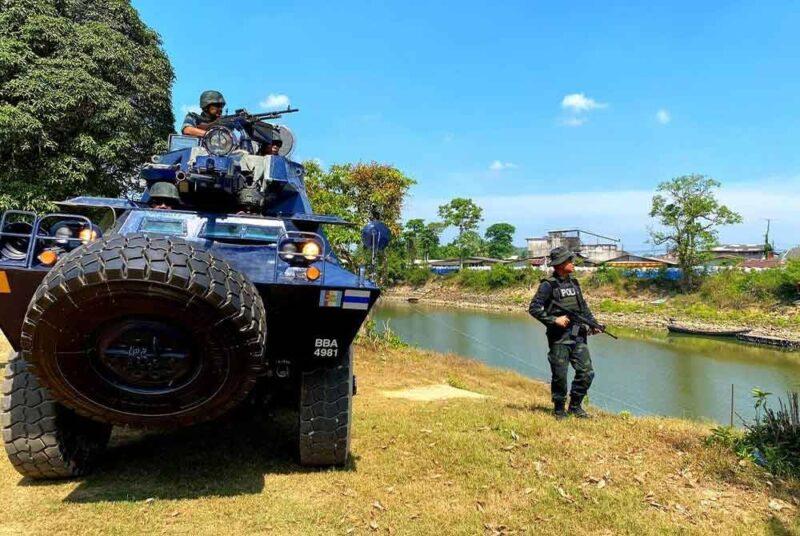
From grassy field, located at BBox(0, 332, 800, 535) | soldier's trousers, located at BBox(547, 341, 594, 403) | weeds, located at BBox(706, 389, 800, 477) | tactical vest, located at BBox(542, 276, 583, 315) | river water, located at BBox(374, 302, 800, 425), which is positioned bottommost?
river water, located at BBox(374, 302, 800, 425)

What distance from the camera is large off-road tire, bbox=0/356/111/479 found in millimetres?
3924

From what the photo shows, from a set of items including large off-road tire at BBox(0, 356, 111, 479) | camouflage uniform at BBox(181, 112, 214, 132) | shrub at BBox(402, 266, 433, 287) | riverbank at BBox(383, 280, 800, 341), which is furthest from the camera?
shrub at BBox(402, 266, 433, 287)

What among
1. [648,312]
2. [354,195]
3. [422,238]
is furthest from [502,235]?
[354,195]

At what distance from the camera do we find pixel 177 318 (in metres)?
3.01

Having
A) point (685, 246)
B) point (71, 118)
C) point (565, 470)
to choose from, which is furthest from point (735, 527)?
point (685, 246)

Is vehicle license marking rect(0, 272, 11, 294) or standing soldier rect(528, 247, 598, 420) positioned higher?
vehicle license marking rect(0, 272, 11, 294)

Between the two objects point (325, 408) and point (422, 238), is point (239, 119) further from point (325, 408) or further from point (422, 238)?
point (422, 238)

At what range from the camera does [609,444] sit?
5.02m

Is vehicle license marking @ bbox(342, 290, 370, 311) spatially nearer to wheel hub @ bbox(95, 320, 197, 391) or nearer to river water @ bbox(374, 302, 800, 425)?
wheel hub @ bbox(95, 320, 197, 391)

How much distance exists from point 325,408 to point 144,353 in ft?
4.94

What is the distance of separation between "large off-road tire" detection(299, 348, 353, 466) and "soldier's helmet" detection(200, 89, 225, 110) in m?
4.10

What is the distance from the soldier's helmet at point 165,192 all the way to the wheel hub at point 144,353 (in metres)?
2.16

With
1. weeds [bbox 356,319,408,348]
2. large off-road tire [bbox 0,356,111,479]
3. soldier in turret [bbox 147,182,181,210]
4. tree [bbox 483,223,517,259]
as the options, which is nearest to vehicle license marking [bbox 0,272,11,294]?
large off-road tire [bbox 0,356,111,479]

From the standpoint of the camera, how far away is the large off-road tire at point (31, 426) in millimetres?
3924
